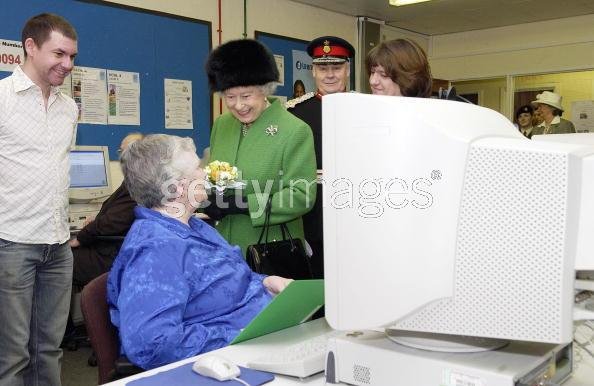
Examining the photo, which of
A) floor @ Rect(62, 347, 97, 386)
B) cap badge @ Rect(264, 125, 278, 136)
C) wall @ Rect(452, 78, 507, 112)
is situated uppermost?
wall @ Rect(452, 78, 507, 112)

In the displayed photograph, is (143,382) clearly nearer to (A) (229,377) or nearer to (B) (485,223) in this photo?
(A) (229,377)

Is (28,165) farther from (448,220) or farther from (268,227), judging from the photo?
(448,220)

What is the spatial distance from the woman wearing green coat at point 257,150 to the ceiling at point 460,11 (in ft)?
12.1

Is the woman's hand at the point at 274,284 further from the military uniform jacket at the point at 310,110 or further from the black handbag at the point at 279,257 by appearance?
the military uniform jacket at the point at 310,110

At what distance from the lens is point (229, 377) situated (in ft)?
3.74

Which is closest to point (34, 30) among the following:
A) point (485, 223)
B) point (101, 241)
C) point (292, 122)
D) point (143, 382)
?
point (292, 122)

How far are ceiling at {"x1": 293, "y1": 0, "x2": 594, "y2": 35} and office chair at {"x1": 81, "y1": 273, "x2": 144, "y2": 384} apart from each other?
183 inches

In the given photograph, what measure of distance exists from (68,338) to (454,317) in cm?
339

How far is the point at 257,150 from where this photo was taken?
2.23m

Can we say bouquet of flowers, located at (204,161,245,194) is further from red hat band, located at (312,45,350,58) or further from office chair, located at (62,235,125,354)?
office chair, located at (62,235,125,354)

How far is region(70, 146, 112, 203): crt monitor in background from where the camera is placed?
3805 millimetres

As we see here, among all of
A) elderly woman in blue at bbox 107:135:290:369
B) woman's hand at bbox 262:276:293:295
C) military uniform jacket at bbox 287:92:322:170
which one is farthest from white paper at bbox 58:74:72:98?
woman's hand at bbox 262:276:293:295

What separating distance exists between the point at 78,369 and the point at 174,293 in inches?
91.8

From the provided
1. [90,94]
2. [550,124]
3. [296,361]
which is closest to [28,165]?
[296,361]
